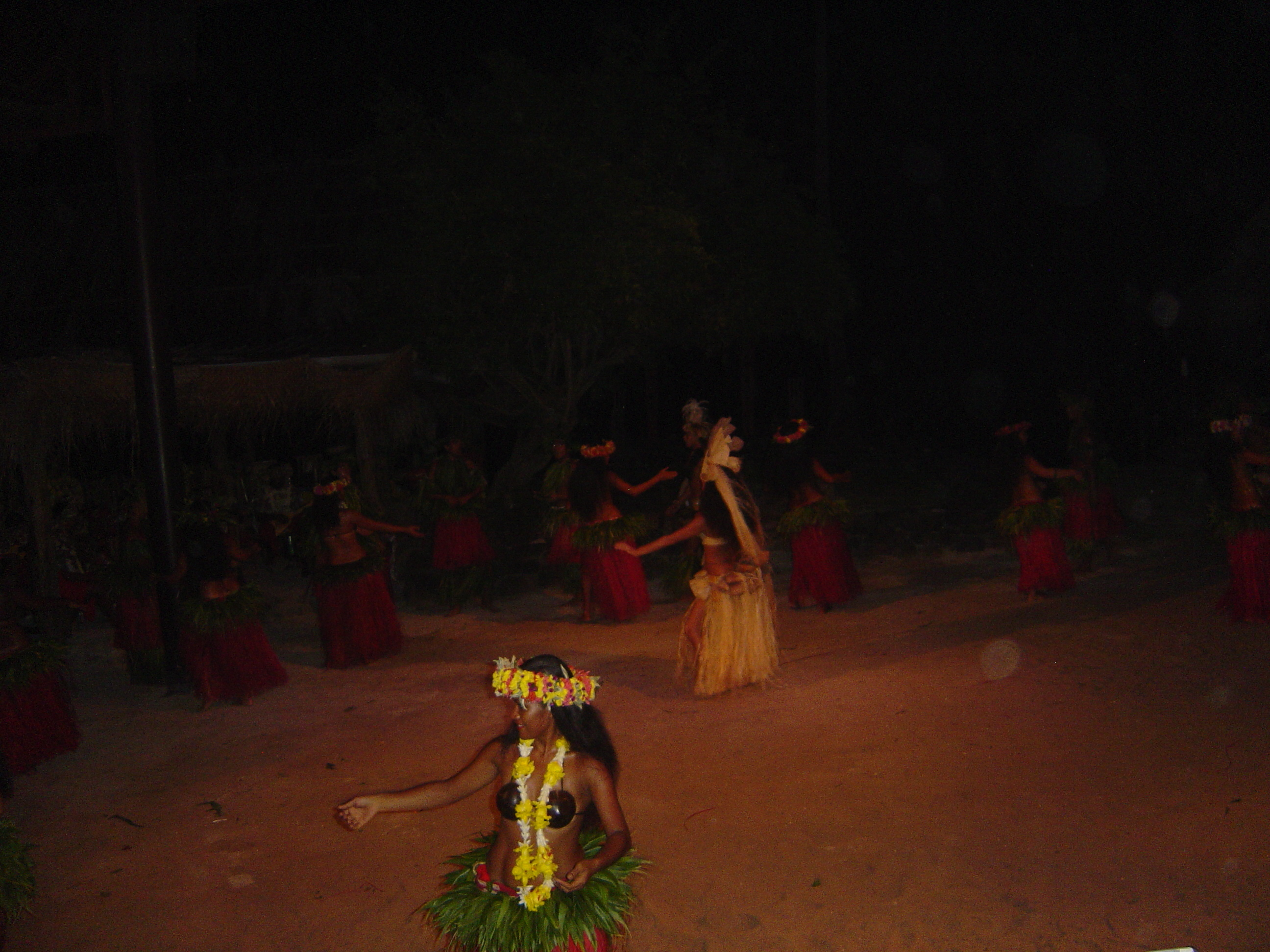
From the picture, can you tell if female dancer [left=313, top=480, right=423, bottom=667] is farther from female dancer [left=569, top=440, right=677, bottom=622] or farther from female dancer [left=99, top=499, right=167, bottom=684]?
female dancer [left=569, top=440, right=677, bottom=622]

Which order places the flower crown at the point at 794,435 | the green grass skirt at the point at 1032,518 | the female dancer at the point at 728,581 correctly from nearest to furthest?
the female dancer at the point at 728,581 → the green grass skirt at the point at 1032,518 → the flower crown at the point at 794,435

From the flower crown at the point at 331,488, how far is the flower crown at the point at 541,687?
521cm

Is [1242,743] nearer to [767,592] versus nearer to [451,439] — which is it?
[767,592]

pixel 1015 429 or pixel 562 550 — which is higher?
pixel 1015 429

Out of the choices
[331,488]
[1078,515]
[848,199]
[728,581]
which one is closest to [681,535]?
[728,581]

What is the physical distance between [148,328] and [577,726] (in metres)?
5.98

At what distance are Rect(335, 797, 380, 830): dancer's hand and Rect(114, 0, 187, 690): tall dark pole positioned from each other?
515 centimetres

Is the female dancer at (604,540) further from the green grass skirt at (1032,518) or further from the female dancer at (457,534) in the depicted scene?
the green grass skirt at (1032,518)

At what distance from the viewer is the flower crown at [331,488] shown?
7.95 metres

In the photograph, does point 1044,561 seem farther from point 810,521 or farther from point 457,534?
point 457,534

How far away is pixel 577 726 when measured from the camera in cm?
311

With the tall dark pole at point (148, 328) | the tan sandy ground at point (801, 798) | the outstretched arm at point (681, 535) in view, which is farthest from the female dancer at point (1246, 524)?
the tall dark pole at point (148, 328)

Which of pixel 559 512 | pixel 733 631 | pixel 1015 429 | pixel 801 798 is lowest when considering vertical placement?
pixel 801 798

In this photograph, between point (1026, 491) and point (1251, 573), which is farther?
point (1026, 491)
